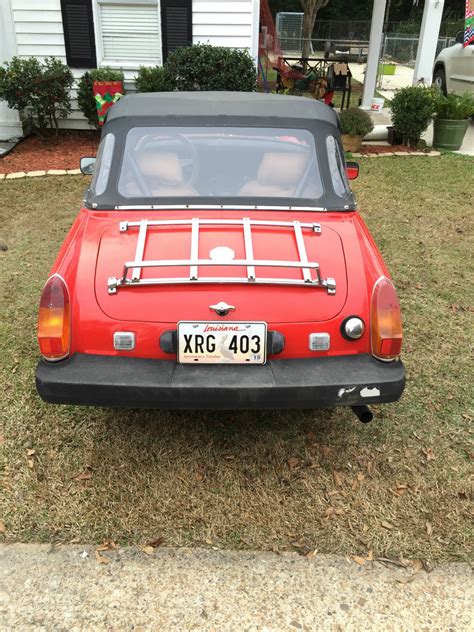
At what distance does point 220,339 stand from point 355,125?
25.4ft

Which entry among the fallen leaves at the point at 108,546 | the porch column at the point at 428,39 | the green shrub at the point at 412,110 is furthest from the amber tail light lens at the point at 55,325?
the porch column at the point at 428,39

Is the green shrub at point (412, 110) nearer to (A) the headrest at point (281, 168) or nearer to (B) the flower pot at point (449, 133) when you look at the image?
(B) the flower pot at point (449, 133)

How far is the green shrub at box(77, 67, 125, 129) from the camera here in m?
8.73

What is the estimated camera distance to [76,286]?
2.65 metres

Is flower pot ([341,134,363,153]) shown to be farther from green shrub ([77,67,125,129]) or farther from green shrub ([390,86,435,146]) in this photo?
green shrub ([77,67,125,129])

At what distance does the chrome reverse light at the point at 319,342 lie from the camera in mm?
2576

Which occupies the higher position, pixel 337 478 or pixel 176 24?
pixel 176 24

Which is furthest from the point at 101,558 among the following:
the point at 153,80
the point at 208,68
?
the point at 153,80

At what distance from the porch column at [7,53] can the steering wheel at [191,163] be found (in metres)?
7.27

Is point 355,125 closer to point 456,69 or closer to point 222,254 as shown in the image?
point 456,69

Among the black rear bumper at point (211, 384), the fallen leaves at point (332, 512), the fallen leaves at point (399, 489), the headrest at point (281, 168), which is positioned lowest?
the fallen leaves at point (399, 489)

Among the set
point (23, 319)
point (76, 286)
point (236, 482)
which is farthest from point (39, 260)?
point (236, 482)

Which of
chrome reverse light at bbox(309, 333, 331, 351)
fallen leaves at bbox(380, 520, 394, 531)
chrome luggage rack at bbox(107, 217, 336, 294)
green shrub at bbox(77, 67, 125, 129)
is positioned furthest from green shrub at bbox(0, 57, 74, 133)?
fallen leaves at bbox(380, 520, 394, 531)

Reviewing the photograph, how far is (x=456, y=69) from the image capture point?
1148 cm
